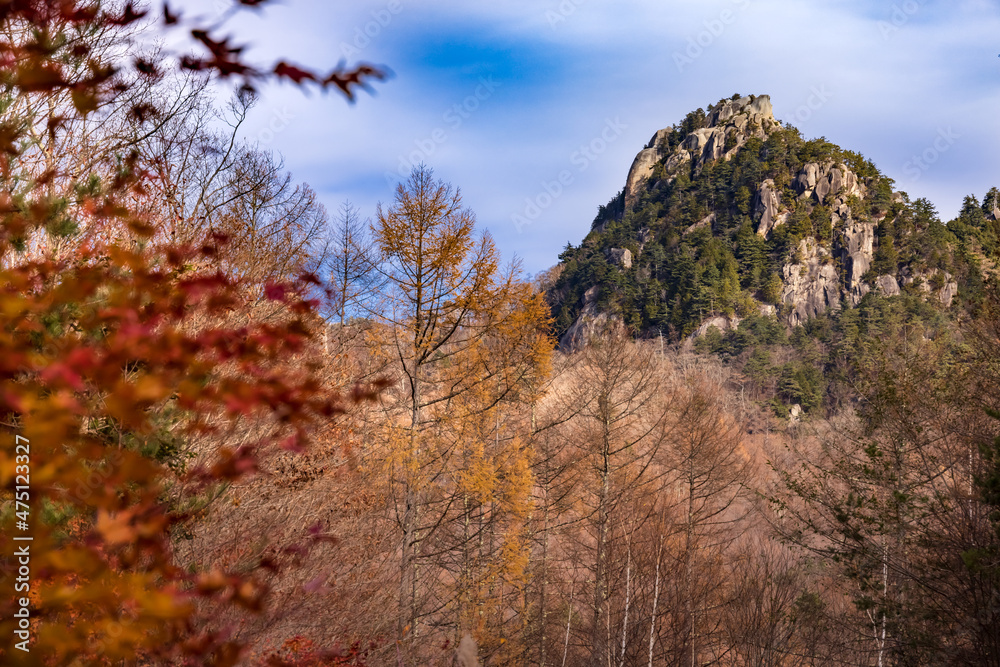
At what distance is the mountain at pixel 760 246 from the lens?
8081cm

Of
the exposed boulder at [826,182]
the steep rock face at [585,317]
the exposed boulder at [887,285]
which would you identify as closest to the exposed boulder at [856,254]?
the exposed boulder at [887,285]

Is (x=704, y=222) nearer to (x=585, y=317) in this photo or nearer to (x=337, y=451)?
(x=585, y=317)

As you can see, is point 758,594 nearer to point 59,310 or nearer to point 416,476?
point 416,476

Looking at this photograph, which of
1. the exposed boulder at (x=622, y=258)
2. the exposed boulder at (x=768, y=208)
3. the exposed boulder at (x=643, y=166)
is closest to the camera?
the exposed boulder at (x=768, y=208)

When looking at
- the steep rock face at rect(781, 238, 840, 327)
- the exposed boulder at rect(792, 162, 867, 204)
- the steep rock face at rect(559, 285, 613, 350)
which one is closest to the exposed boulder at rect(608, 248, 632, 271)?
the steep rock face at rect(559, 285, 613, 350)

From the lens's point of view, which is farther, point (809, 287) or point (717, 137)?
point (717, 137)

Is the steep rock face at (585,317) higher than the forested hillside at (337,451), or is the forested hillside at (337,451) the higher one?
the steep rock face at (585,317)

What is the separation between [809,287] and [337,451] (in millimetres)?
84900

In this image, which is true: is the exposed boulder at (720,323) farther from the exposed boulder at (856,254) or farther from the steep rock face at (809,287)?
the exposed boulder at (856,254)

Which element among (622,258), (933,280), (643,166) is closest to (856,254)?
(933,280)

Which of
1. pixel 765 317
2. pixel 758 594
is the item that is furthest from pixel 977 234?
pixel 758 594

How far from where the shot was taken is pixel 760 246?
88.8 metres

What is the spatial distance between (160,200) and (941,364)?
58.1 feet

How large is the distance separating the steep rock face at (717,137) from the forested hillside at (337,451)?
90.3 m
